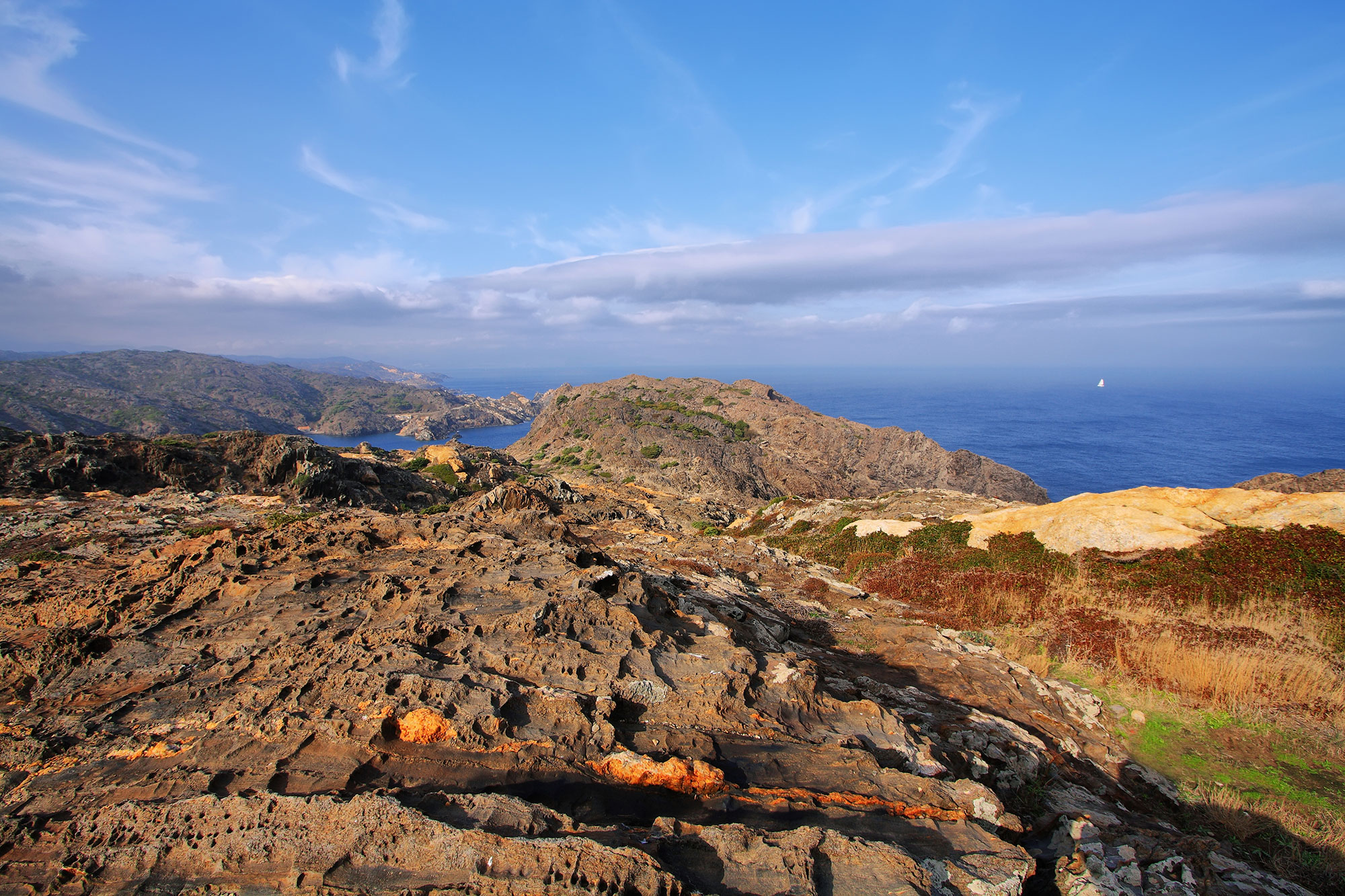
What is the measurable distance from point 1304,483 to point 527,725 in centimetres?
4386

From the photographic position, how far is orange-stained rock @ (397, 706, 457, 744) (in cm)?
574

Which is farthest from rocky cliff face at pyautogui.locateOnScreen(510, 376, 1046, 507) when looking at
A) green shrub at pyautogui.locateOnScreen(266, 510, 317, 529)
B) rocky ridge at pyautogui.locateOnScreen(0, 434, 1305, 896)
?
rocky ridge at pyautogui.locateOnScreen(0, 434, 1305, 896)

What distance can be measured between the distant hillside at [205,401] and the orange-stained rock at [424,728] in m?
115

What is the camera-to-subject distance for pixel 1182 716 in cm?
1109

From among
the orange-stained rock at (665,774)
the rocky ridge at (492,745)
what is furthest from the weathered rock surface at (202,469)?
the orange-stained rock at (665,774)

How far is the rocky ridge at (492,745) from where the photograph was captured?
4188 millimetres

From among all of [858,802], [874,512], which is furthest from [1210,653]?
[874,512]

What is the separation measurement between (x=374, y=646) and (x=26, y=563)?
8620 mm

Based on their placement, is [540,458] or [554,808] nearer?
[554,808]

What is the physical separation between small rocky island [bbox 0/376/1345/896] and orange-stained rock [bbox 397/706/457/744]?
3 centimetres

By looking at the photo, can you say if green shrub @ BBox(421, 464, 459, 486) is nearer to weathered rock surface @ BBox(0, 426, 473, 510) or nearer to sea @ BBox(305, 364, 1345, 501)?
weathered rock surface @ BBox(0, 426, 473, 510)

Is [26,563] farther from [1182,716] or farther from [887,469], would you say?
[887,469]

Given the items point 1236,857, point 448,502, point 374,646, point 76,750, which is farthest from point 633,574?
point 448,502

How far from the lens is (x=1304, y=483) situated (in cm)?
2953
